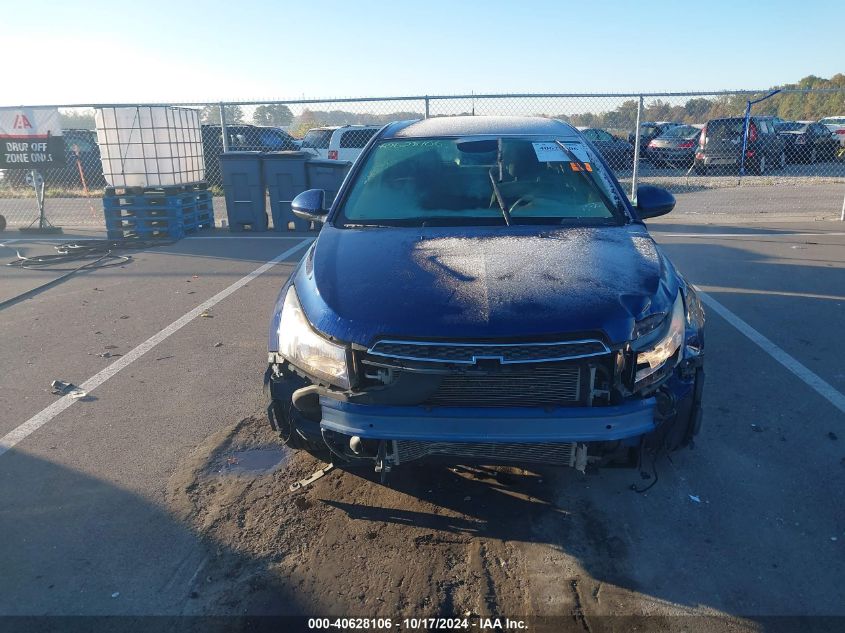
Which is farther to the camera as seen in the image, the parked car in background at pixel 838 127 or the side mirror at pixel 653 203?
the parked car in background at pixel 838 127

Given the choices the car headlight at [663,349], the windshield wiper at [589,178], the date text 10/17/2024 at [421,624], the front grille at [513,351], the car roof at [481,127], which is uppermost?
the car roof at [481,127]

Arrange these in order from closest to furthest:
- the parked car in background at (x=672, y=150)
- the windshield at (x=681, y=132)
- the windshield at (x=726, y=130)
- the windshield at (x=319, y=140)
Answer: the windshield at (x=319, y=140), the windshield at (x=726, y=130), the parked car in background at (x=672, y=150), the windshield at (x=681, y=132)

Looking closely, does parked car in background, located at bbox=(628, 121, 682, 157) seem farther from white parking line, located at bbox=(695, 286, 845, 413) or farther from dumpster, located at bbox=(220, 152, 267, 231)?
white parking line, located at bbox=(695, 286, 845, 413)

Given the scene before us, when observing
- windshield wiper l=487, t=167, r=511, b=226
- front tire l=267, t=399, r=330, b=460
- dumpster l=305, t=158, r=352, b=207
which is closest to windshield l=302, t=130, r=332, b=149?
dumpster l=305, t=158, r=352, b=207

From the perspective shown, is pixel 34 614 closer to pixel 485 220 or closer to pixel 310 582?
pixel 310 582

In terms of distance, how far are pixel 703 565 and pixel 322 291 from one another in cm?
200

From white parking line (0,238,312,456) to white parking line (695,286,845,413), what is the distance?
16.1 feet

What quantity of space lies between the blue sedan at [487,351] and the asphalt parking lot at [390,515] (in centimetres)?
42

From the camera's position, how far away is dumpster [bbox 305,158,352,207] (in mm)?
10469

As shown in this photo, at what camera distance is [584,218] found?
3.76m

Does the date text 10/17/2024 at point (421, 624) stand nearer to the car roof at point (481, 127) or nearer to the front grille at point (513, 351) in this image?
the front grille at point (513, 351)

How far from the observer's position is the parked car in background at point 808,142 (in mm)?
22094

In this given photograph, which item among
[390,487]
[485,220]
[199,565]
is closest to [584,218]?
[485,220]

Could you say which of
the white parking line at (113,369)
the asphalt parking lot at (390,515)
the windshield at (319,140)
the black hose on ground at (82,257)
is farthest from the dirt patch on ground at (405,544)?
the windshield at (319,140)
